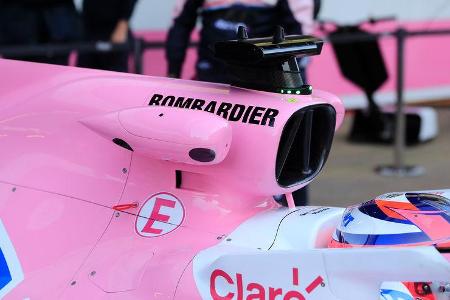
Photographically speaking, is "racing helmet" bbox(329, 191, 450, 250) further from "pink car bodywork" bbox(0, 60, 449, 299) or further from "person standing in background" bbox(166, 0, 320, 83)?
"person standing in background" bbox(166, 0, 320, 83)

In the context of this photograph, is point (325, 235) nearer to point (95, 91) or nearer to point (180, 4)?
point (95, 91)

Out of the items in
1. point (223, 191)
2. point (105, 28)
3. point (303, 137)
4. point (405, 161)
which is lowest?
point (405, 161)

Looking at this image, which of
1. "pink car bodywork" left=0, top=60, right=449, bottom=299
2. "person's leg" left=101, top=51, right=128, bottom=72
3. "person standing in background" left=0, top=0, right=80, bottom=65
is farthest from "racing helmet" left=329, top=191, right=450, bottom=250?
"person standing in background" left=0, top=0, right=80, bottom=65

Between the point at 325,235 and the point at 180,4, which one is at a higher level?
the point at 180,4

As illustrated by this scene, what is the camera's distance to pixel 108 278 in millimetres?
2508

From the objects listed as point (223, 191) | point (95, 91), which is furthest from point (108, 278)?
point (95, 91)

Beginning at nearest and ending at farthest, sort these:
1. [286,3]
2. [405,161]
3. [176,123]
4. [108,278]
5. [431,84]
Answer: [176,123] < [108,278] < [286,3] < [405,161] < [431,84]

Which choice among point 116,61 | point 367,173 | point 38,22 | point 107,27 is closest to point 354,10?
point 367,173

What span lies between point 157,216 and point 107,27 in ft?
10.9

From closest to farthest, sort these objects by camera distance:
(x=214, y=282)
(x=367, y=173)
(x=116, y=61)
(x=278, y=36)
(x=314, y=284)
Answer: (x=314, y=284), (x=214, y=282), (x=278, y=36), (x=116, y=61), (x=367, y=173)

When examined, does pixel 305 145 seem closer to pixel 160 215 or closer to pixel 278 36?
pixel 278 36

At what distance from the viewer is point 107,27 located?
565 cm

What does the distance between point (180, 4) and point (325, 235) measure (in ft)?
6.01

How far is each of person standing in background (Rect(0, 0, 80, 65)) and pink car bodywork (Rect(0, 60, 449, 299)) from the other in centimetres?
261
